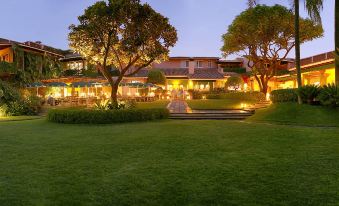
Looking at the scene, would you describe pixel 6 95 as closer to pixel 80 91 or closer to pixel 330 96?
pixel 80 91

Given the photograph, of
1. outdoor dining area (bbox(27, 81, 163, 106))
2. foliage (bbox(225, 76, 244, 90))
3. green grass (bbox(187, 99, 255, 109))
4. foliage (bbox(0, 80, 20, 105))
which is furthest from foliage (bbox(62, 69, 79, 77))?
green grass (bbox(187, 99, 255, 109))

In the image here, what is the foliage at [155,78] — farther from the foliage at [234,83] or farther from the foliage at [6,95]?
the foliage at [6,95]

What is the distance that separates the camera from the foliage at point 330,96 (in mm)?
15902

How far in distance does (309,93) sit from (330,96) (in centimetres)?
129

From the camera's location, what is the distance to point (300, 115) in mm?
15992

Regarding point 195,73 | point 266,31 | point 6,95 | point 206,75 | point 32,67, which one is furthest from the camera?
point 195,73

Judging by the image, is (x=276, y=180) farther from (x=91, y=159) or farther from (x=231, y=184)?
(x=91, y=159)

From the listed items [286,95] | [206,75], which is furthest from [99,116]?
[206,75]

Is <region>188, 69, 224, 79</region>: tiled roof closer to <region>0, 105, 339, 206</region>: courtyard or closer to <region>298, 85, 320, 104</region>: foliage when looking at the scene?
<region>298, 85, 320, 104</region>: foliage

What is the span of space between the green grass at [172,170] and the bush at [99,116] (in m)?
5.77

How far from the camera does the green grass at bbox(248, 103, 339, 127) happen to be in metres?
14.9

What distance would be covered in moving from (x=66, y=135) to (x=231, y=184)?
8321mm

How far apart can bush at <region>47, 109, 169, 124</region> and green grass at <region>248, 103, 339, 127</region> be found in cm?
600

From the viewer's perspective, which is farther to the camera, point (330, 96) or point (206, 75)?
point (206, 75)
